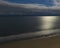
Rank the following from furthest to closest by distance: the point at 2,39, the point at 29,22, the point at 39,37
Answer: the point at 29,22 → the point at 39,37 → the point at 2,39

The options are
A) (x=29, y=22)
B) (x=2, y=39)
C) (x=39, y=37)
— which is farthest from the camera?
(x=29, y=22)

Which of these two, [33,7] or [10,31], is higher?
[33,7]

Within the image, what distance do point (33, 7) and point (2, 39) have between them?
30cm

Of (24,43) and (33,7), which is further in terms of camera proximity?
(33,7)

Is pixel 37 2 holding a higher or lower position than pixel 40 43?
higher

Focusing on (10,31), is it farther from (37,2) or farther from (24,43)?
(37,2)

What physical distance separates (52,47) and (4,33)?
0.26 m

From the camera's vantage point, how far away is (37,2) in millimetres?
729

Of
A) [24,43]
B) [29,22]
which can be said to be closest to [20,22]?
[29,22]

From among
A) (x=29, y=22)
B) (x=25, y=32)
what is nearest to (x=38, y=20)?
(x=29, y=22)

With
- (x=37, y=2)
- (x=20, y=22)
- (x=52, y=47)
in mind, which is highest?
(x=37, y=2)

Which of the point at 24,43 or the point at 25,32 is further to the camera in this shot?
the point at 25,32

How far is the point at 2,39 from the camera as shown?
534mm

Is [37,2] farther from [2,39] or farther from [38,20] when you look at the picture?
[2,39]
